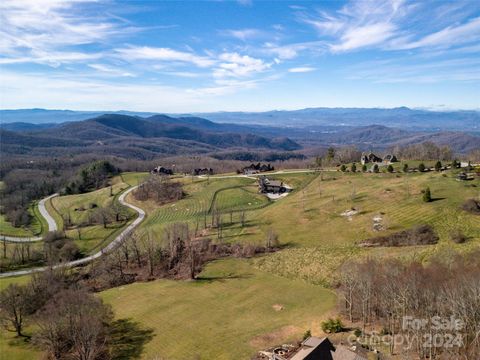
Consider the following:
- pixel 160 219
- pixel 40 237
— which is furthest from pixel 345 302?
pixel 40 237

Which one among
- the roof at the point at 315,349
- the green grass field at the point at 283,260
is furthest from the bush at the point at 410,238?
the roof at the point at 315,349

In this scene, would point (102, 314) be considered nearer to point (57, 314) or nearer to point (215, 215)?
point (57, 314)

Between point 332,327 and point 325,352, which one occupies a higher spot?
point 325,352

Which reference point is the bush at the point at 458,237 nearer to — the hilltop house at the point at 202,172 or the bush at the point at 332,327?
the bush at the point at 332,327

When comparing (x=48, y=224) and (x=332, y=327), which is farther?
(x=48, y=224)

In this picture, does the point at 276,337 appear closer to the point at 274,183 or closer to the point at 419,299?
the point at 419,299

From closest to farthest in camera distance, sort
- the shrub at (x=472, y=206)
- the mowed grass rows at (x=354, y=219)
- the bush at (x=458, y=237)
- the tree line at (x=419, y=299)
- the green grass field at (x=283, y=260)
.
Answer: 1. the tree line at (x=419, y=299)
2. the green grass field at (x=283, y=260)
3. the bush at (x=458, y=237)
4. the mowed grass rows at (x=354, y=219)
5. the shrub at (x=472, y=206)

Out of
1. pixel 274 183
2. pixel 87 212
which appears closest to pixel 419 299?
pixel 274 183
